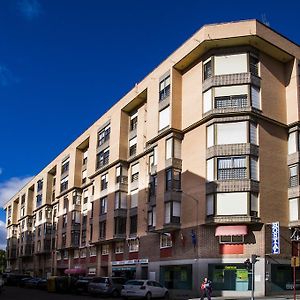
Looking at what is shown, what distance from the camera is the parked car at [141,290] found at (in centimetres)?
3819

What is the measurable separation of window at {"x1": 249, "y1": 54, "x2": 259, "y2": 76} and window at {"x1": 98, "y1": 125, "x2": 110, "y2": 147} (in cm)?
2276

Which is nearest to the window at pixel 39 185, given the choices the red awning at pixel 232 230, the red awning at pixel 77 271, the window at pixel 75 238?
the window at pixel 75 238

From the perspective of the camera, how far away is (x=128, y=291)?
38469mm

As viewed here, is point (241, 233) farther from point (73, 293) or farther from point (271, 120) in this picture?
point (73, 293)

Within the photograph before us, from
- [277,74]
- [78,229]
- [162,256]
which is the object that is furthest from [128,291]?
[78,229]

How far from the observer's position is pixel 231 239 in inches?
1597

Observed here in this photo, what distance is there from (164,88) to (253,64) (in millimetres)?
9182

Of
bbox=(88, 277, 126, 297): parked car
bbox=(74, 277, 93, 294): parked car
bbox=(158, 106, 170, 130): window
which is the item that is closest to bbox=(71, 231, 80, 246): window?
bbox=(74, 277, 93, 294): parked car

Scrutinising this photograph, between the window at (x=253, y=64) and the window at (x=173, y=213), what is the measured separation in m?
12.5

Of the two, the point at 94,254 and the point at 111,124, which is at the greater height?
the point at 111,124

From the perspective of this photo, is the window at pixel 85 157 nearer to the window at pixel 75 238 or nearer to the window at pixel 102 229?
the window at pixel 75 238

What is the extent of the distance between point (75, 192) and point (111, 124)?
49.4 feet

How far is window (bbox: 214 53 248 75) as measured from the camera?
141 ft

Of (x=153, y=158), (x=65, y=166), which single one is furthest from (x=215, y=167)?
(x=65, y=166)
